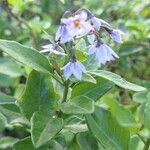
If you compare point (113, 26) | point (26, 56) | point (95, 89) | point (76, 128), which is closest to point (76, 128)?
point (76, 128)

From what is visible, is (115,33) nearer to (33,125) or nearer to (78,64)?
(78,64)

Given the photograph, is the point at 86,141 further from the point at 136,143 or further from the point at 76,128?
the point at 136,143

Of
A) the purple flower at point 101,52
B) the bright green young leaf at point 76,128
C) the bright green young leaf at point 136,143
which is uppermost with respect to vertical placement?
the purple flower at point 101,52

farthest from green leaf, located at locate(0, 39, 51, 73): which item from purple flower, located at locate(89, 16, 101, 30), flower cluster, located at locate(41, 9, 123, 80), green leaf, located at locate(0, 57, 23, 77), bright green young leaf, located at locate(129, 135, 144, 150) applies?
green leaf, located at locate(0, 57, 23, 77)

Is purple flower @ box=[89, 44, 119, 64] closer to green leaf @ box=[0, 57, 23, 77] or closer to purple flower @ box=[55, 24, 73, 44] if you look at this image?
purple flower @ box=[55, 24, 73, 44]

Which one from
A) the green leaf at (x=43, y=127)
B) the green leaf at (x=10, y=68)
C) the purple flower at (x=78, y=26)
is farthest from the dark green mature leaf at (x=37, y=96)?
the green leaf at (x=10, y=68)

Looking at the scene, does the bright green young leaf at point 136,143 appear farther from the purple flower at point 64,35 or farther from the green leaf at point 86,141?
the purple flower at point 64,35
